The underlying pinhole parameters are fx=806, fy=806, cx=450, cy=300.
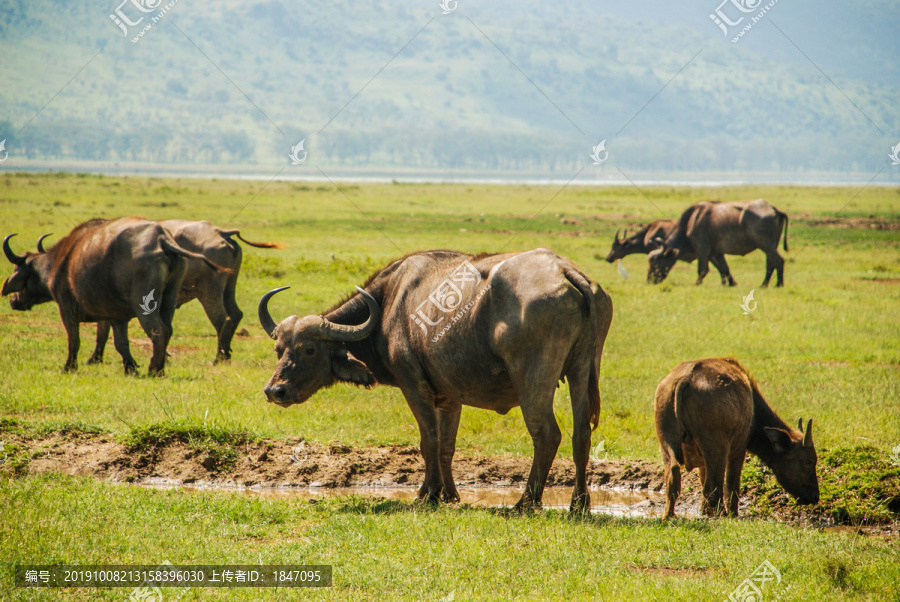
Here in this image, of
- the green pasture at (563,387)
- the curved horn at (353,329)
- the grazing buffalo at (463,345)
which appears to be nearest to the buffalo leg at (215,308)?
the green pasture at (563,387)

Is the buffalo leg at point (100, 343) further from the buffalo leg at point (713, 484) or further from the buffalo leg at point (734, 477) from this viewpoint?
the buffalo leg at point (734, 477)

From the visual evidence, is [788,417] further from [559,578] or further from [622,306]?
[622,306]

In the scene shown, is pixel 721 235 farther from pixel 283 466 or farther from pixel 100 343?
pixel 283 466

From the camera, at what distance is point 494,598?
208 inches

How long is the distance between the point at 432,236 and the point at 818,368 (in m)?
21.2

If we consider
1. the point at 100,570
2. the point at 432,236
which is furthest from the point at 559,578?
the point at 432,236

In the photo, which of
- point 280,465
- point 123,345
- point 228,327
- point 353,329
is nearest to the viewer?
point 353,329

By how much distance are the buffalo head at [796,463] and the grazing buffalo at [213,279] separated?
894cm

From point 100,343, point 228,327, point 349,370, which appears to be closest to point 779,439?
point 349,370

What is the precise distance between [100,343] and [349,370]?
697cm

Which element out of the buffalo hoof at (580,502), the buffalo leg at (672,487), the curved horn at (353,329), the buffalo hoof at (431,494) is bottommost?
the buffalo hoof at (431,494)

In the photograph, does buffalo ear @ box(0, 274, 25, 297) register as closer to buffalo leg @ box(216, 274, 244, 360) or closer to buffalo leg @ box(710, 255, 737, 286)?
buffalo leg @ box(216, 274, 244, 360)

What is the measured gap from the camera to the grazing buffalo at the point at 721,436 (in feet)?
24.5

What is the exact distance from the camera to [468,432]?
1044 centimetres
